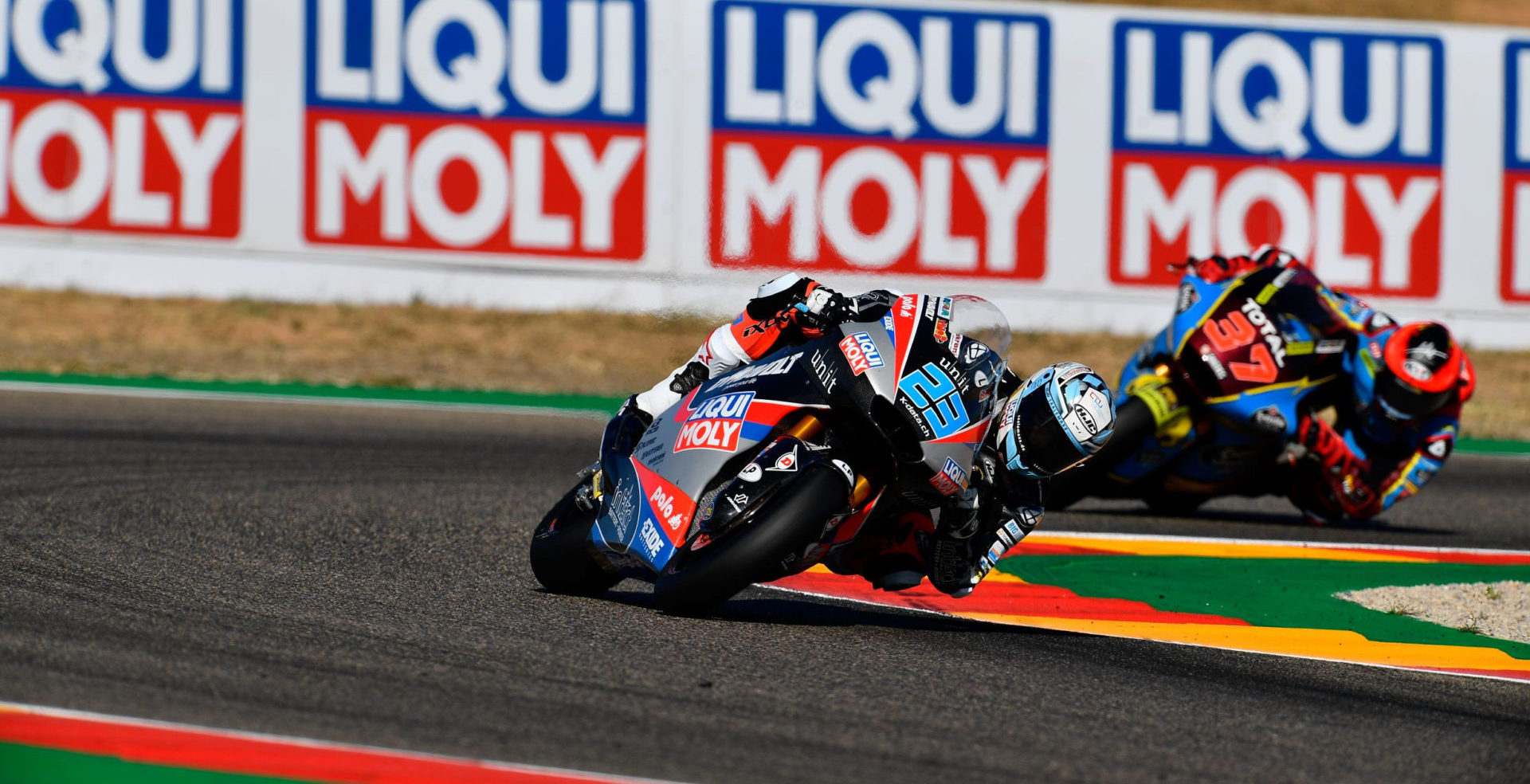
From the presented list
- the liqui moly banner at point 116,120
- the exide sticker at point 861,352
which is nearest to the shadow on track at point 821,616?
the exide sticker at point 861,352

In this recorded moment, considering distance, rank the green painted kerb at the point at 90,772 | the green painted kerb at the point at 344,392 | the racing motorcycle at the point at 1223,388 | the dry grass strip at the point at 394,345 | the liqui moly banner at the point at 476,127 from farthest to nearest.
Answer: the liqui moly banner at the point at 476,127, the dry grass strip at the point at 394,345, the green painted kerb at the point at 344,392, the racing motorcycle at the point at 1223,388, the green painted kerb at the point at 90,772

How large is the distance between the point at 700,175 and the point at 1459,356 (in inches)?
257

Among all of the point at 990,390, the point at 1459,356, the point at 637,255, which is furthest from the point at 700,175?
the point at 990,390

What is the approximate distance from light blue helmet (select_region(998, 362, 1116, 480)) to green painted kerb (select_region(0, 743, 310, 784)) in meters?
2.66

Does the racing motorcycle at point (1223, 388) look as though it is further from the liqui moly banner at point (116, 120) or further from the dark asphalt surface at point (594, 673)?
the liqui moly banner at point (116, 120)

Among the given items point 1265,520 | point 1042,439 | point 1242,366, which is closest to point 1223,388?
point 1242,366

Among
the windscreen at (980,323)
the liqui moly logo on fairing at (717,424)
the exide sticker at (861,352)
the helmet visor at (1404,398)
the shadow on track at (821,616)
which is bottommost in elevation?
the shadow on track at (821,616)

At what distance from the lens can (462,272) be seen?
46.8 ft

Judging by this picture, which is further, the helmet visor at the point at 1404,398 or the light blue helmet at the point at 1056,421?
the helmet visor at the point at 1404,398

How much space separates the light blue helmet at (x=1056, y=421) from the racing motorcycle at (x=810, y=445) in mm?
106

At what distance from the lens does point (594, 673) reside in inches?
186

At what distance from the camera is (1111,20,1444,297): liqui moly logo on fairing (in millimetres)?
14758

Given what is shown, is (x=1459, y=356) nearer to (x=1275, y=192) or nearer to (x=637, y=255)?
(x=1275, y=192)

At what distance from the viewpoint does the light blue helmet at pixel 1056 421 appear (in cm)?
549
